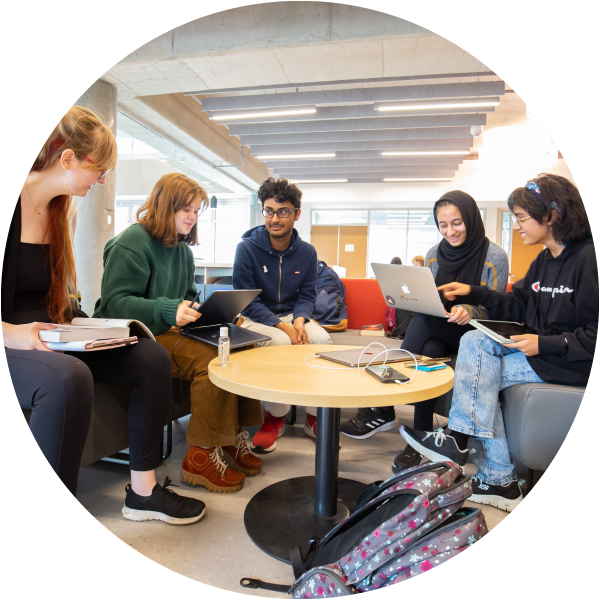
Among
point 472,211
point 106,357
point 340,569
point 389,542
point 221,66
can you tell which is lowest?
point 340,569

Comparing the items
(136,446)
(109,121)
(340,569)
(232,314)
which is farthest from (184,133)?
(340,569)

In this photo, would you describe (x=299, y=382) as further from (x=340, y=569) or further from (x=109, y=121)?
(x=109, y=121)

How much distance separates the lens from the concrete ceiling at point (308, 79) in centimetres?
398

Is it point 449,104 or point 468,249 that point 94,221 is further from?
point 449,104

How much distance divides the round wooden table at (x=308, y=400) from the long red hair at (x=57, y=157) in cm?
58

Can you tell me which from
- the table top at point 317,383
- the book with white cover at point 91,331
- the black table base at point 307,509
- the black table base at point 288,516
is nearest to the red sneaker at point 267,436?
the black table base at point 288,516

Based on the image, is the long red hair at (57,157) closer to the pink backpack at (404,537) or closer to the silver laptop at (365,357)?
the silver laptop at (365,357)

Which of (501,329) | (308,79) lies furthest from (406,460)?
(308,79)

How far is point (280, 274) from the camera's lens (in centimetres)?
247

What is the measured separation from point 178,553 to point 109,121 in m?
4.61

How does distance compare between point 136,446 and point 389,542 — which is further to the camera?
point 136,446

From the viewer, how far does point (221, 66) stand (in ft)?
15.0

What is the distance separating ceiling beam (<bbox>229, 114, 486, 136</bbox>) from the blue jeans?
17.5 ft

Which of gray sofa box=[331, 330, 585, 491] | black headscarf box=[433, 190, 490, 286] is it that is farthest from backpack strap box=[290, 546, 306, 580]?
black headscarf box=[433, 190, 490, 286]
